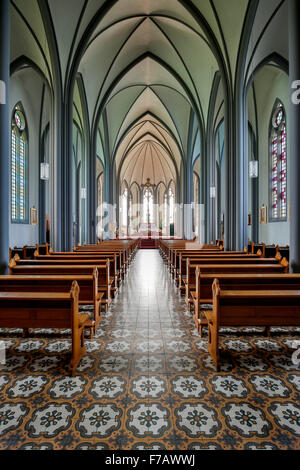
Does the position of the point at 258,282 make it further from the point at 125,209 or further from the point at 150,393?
the point at 125,209

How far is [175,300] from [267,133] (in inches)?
504

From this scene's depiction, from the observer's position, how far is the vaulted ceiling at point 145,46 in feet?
30.8

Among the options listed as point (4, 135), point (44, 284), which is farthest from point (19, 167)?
point (44, 284)

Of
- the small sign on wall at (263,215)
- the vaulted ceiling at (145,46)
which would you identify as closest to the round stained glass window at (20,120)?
the vaulted ceiling at (145,46)

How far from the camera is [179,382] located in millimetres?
2932

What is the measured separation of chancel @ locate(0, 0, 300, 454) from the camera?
2457mm

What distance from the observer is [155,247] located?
25.9 m

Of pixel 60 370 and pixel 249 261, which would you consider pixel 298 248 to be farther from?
pixel 60 370

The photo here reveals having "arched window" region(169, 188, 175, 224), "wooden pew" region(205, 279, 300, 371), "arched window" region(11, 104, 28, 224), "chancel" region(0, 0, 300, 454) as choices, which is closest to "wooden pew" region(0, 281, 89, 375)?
"chancel" region(0, 0, 300, 454)

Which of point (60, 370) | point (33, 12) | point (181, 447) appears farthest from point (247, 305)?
point (33, 12)

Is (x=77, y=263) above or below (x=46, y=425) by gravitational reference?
above

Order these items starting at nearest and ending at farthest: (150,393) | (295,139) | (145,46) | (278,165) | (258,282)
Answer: (150,393)
(258,282)
(295,139)
(278,165)
(145,46)

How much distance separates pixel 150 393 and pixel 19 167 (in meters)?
14.4

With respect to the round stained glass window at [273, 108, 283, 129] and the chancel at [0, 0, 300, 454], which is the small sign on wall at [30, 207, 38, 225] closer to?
the chancel at [0, 0, 300, 454]
